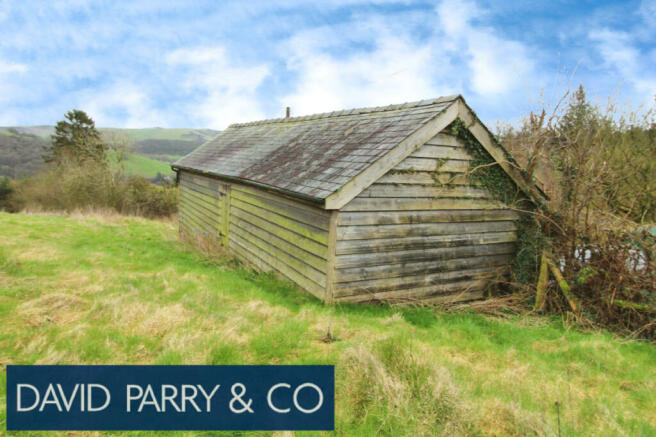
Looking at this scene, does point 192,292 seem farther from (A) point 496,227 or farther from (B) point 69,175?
(B) point 69,175

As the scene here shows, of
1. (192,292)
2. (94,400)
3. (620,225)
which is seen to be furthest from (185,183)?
(620,225)

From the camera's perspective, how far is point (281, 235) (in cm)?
823

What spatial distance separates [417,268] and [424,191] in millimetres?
1565

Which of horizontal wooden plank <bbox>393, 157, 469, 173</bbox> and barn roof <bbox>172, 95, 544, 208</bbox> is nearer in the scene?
barn roof <bbox>172, 95, 544, 208</bbox>

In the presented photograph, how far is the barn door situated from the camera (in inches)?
439

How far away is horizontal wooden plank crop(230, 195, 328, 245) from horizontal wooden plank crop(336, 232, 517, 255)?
1.37 feet

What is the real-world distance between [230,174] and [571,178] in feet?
26.9

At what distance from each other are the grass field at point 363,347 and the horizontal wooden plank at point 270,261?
219mm

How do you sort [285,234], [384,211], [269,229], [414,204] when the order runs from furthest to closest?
[269,229]
[285,234]
[414,204]
[384,211]

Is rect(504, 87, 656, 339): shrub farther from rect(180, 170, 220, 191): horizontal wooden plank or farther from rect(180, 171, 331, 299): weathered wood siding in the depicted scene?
rect(180, 170, 220, 191): horizontal wooden plank

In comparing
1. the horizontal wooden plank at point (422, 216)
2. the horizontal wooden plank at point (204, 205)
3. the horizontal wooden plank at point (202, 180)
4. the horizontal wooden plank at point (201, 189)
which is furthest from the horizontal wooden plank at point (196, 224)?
the horizontal wooden plank at point (422, 216)

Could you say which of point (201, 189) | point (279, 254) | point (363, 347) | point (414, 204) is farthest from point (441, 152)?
point (201, 189)

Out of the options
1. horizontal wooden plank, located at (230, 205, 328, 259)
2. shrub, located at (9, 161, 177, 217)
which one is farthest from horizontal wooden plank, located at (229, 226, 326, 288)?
shrub, located at (9, 161, 177, 217)

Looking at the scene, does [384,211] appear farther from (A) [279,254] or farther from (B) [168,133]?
(B) [168,133]
